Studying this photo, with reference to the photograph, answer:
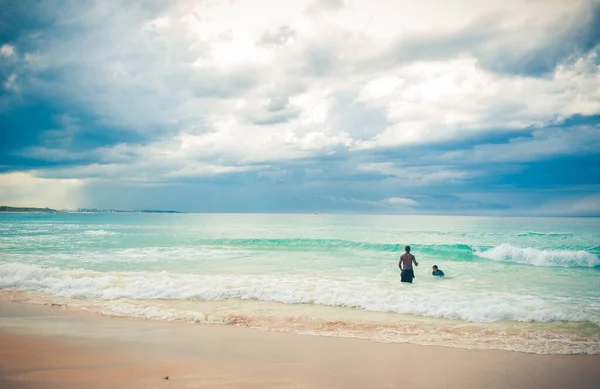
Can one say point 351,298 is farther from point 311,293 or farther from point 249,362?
point 249,362

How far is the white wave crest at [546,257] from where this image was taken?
24.5m

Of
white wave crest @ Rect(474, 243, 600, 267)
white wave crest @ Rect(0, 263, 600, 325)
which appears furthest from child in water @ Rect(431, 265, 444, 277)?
white wave crest @ Rect(474, 243, 600, 267)

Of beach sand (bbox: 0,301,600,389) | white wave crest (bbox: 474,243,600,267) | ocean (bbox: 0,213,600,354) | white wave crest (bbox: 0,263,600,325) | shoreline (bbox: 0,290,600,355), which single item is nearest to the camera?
beach sand (bbox: 0,301,600,389)

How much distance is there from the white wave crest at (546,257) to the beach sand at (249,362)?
2157 centimetres

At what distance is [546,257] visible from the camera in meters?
25.5

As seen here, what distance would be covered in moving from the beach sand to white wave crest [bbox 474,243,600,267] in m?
21.6

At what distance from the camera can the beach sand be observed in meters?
5.61

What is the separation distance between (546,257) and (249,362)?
86.6 ft

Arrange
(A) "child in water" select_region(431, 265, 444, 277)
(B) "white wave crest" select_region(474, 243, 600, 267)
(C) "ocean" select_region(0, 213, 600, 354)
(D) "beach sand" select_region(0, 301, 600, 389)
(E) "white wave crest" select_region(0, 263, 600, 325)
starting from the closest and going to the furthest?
(D) "beach sand" select_region(0, 301, 600, 389) → (C) "ocean" select_region(0, 213, 600, 354) → (E) "white wave crest" select_region(0, 263, 600, 325) → (A) "child in water" select_region(431, 265, 444, 277) → (B) "white wave crest" select_region(474, 243, 600, 267)

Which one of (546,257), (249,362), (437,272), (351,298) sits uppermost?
(249,362)

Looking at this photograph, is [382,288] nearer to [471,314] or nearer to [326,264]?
[471,314]

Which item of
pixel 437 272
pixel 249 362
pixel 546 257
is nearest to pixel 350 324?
pixel 249 362

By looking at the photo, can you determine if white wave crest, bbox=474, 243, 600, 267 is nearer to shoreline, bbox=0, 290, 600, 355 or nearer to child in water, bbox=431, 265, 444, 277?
child in water, bbox=431, 265, 444, 277

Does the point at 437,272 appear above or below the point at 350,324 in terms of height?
below
